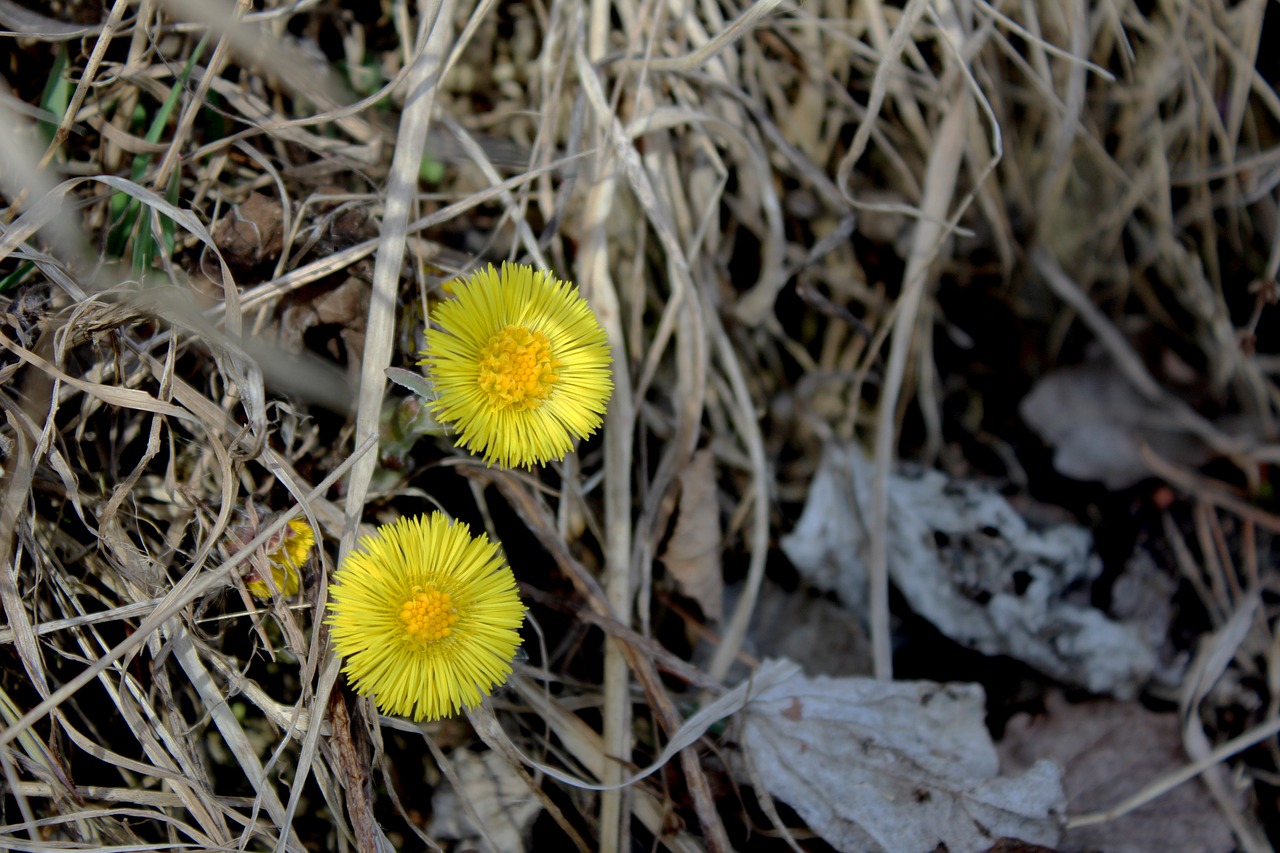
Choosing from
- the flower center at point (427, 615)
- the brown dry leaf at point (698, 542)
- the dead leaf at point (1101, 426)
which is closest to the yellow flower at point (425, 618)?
the flower center at point (427, 615)

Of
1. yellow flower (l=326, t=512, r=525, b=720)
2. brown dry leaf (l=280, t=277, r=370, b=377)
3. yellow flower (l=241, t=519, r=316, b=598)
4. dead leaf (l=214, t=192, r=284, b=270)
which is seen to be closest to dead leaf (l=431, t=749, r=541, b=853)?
yellow flower (l=326, t=512, r=525, b=720)

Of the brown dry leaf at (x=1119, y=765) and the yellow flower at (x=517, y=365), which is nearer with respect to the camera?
the yellow flower at (x=517, y=365)

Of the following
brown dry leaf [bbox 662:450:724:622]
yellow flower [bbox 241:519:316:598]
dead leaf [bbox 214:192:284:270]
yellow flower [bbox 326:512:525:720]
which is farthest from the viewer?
brown dry leaf [bbox 662:450:724:622]

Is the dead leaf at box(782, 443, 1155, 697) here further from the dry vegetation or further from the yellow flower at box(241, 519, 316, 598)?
the yellow flower at box(241, 519, 316, 598)

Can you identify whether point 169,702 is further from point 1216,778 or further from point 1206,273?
point 1206,273

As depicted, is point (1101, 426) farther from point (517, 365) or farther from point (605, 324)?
point (517, 365)

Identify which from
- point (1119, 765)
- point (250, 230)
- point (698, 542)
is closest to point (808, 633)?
point (698, 542)

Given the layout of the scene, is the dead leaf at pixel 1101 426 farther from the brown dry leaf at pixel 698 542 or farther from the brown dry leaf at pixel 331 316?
the brown dry leaf at pixel 331 316
